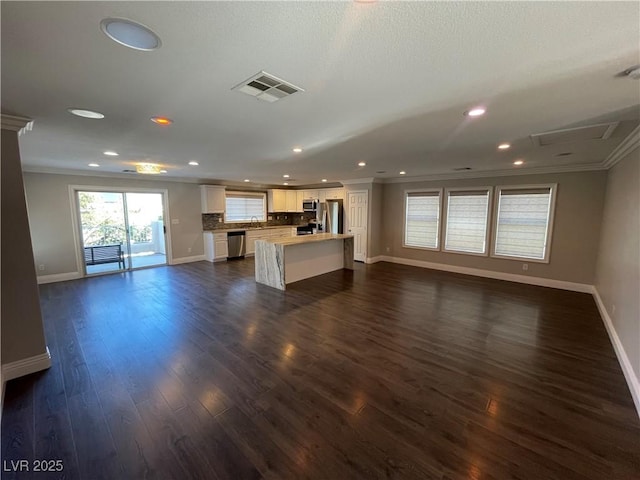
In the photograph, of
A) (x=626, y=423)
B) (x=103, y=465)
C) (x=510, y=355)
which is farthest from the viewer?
(x=510, y=355)

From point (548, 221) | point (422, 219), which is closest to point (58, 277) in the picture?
point (422, 219)

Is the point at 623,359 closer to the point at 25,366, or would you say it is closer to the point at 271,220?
the point at 25,366

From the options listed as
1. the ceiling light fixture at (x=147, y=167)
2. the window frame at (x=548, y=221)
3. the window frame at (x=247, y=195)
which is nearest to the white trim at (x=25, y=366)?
the ceiling light fixture at (x=147, y=167)

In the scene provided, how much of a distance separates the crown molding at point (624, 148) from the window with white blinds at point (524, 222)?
100cm

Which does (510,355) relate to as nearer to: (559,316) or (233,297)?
(559,316)

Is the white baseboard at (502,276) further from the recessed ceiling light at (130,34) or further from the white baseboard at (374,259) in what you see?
the recessed ceiling light at (130,34)

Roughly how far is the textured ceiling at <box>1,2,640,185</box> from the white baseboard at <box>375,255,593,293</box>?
3301 mm

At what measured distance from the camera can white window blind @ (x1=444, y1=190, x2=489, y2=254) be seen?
6.15 m

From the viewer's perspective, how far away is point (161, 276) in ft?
20.3

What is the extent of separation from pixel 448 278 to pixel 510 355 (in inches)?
130

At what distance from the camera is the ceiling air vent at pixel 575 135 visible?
2678 mm

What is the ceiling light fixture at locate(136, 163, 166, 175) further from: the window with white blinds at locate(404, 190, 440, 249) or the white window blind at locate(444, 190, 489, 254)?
the white window blind at locate(444, 190, 489, 254)

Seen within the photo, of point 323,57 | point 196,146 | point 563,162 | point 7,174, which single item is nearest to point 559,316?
point 563,162

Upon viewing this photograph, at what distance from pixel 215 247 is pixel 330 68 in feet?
23.4
